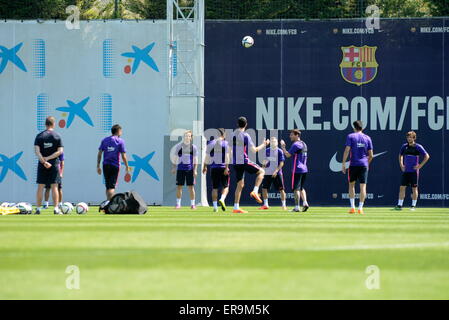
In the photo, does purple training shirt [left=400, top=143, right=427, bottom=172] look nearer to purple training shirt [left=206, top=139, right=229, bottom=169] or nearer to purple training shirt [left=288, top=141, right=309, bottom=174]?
purple training shirt [left=288, top=141, right=309, bottom=174]

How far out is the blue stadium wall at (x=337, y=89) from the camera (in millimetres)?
26312

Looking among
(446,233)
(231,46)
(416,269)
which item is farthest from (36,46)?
(416,269)

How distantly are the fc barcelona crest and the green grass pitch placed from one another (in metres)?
14.4

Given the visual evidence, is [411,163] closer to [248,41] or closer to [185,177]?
[185,177]

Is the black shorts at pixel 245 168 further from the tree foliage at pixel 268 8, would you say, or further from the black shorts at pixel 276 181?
the tree foliage at pixel 268 8

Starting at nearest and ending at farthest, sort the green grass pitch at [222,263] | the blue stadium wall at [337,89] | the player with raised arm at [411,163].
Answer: the green grass pitch at [222,263] → the player with raised arm at [411,163] → the blue stadium wall at [337,89]

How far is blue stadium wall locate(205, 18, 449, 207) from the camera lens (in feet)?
86.3

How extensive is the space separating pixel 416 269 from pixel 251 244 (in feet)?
8.26

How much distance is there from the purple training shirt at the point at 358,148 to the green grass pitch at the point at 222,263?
7280mm

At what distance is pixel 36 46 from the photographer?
27.5 meters

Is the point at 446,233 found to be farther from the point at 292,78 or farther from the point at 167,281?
the point at 292,78

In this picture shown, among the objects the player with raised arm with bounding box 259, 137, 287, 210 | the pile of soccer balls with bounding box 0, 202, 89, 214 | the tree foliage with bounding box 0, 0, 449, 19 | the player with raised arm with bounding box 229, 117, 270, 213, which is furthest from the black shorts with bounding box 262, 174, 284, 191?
the tree foliage with bounding box 0, 0, 449, 19

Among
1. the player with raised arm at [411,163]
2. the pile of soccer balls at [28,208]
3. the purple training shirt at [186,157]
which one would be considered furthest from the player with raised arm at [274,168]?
the pile of soccer balls at [28,208]
